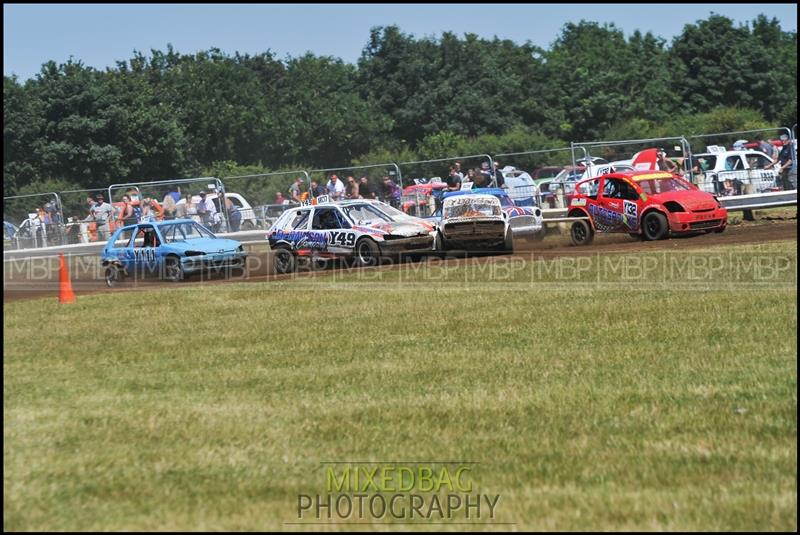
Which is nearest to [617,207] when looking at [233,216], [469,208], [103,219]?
[469,208]

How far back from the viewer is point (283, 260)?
22.5 meters

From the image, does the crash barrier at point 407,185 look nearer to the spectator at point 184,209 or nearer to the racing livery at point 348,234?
the spectator at point 184,209

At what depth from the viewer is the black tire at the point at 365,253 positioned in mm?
21578

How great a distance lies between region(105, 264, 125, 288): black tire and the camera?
22.6 m

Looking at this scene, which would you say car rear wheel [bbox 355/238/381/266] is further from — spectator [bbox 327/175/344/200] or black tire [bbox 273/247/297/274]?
spectator [bbox 327/175/344/200]

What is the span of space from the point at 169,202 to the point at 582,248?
33.1 feet

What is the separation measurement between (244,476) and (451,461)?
1.31 m

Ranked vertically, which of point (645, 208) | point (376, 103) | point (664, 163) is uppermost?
point (376, 103)

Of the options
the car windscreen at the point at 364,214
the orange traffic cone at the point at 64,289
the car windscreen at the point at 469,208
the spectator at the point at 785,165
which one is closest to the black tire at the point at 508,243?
the car windscreen at the point at 469,208

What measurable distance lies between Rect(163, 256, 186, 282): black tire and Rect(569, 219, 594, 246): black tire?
8036 mm

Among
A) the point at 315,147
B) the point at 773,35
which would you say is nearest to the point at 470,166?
the point at 315,147

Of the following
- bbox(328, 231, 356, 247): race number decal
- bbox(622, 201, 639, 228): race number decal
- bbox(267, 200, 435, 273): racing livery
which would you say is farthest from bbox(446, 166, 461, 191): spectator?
bbox(328, 231, 356, 247): race number decal

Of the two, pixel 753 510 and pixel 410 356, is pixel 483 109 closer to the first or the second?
pixel 410 356

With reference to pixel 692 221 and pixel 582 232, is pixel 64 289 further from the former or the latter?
pixel 692 221
